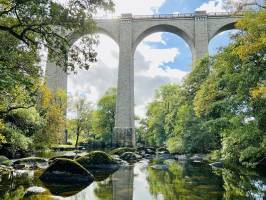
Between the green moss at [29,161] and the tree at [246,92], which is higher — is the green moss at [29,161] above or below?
below

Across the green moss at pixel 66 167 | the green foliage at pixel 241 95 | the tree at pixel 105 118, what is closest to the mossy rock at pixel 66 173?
the green moss at pixel 66 167

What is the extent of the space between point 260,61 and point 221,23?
94.0 ft

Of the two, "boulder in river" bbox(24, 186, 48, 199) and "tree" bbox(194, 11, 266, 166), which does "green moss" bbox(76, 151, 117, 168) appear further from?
"tree" bbox(194, 11, 266, 166)

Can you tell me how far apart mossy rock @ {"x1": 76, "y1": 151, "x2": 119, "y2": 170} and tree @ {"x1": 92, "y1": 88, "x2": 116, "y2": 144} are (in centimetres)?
4417

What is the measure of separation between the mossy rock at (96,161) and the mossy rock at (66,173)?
403 centimetres

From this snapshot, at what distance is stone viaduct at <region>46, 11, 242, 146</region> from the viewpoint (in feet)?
131

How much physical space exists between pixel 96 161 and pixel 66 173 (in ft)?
15.1

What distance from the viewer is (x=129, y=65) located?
134ft

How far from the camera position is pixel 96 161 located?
1705 centimetres

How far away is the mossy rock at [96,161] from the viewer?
55.4 ft

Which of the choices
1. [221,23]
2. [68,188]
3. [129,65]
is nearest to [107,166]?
[68,188]

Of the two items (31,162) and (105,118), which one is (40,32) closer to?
(31,162)

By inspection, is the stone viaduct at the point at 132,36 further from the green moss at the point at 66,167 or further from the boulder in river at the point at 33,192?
the boulder in river at the point at 33,192

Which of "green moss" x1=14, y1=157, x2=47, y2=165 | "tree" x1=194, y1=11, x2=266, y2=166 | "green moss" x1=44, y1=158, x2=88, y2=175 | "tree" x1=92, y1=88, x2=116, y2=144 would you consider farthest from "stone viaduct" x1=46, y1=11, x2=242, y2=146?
"green moss" x1=44, y1=158, x2=88, y2=175
